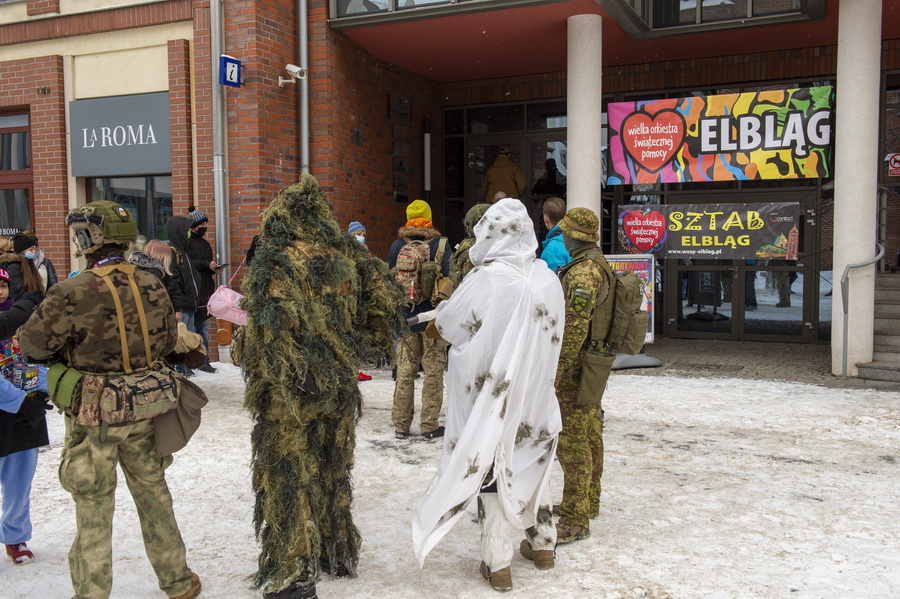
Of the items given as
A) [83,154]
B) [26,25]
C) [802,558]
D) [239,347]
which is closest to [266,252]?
[239,347]

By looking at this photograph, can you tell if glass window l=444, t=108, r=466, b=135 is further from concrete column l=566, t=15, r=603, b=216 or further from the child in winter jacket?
the child in winter jacket

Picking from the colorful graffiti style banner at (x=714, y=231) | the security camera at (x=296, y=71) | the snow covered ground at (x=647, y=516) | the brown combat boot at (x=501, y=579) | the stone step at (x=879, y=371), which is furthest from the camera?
the security camera at (x=296, y=71)

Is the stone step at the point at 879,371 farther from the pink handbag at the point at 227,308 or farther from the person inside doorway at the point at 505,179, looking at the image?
the pink handbag at the point at 227,308

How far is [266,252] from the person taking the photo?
341 cm

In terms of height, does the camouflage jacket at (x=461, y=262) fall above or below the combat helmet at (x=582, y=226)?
below

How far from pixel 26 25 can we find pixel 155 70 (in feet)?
7.96

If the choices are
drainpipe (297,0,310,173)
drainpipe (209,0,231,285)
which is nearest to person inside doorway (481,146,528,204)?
drainpipe (297,0,310,173)

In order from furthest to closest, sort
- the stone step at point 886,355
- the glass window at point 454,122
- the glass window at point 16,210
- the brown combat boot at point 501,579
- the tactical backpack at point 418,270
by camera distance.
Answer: the glass window at point 454,122 → the glass window at point 16,210 → the stone step at point 886,355 → the tactical backpack at point 418,270 → the brown combat boot at point 501,579

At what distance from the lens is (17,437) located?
383 cm

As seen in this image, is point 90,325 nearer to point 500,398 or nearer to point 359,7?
point 500,398

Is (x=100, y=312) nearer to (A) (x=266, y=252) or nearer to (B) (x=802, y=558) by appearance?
(A) (x=266, y=252)

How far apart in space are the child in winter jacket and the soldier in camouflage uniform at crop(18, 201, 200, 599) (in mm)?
692

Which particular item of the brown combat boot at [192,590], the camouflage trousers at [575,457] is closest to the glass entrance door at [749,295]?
the camouflage trousers at [575,457]

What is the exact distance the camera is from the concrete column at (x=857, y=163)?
8.13m
